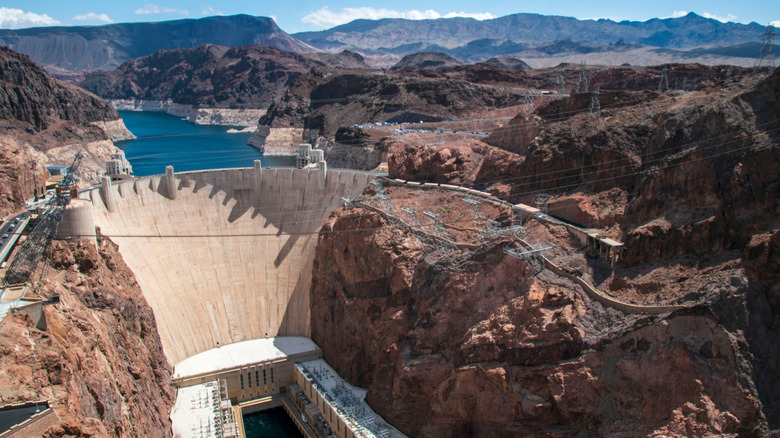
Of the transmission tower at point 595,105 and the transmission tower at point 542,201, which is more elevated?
the transmission tower at point 595,105

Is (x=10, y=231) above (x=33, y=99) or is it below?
below

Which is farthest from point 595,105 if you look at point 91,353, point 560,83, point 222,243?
point 560,83

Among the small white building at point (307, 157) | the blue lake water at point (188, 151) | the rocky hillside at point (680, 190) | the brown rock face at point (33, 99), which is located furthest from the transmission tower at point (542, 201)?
the brown rock face at point (33, 99)

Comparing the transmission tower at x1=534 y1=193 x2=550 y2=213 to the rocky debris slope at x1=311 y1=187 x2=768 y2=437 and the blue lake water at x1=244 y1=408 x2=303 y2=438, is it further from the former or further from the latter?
the blue lake water at x1=244 y1=408 x2=303 y2=438

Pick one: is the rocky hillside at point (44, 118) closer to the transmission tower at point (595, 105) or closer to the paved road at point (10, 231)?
the paved road at point (10, 231)

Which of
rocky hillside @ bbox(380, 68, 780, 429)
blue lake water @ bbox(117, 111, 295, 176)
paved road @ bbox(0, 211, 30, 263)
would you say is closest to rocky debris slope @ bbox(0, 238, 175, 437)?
paved road @ bbox(0, 211, 30, 263)

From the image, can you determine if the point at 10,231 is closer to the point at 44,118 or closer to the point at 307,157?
the point at 307,157

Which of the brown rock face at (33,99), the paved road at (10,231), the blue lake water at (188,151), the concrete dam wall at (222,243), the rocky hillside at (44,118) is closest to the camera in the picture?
the paved road at (10,231)
